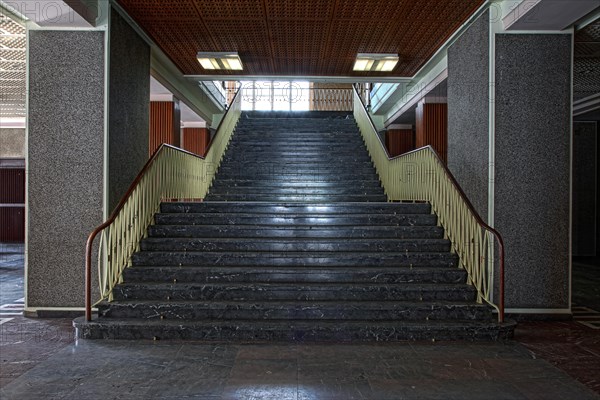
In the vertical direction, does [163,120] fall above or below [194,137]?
below

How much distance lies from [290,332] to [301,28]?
3.90 m

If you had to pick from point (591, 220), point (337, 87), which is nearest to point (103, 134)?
point (591, 220)

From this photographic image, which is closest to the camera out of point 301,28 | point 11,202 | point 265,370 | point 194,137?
point 265,370

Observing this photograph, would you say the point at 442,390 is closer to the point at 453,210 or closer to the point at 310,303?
the point at 310,303

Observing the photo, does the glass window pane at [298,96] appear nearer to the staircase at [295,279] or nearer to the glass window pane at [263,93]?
the glass window pane at [263,93]

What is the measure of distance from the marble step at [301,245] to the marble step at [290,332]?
52.2 inches

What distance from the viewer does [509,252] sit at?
5.25 m

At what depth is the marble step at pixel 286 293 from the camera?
4.93 meters

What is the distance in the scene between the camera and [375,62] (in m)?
7.44

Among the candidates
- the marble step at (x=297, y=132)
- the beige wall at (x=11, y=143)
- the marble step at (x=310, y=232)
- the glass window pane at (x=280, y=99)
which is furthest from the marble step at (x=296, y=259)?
the glass window pane at (x=280, y=99)

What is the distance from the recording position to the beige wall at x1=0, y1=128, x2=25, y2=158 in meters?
13.3

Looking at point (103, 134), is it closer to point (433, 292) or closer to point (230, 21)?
point (230, 21)

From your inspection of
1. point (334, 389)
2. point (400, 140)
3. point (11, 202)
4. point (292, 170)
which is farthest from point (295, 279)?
point (11, 202)

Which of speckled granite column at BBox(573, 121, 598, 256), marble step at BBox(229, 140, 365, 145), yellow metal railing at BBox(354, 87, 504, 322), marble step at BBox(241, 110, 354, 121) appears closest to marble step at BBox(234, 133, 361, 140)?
marble step at BBox(229, 140, 365, 145)
